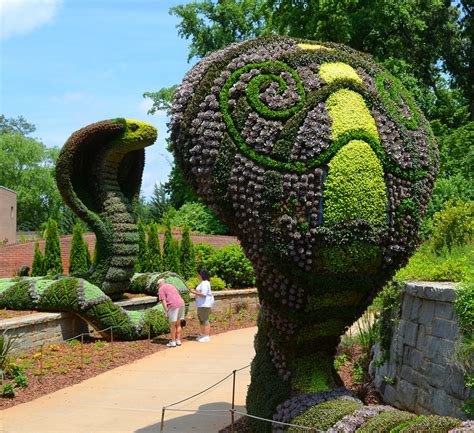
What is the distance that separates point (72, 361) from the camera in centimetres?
995

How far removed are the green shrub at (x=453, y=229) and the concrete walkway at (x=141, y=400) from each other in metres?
Answer: 3.61

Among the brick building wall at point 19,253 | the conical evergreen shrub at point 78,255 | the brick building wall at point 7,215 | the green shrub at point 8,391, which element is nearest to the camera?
the green shrub at point 8,391

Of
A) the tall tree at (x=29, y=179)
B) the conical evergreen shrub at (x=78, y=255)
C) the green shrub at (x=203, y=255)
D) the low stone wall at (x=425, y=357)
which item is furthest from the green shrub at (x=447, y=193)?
the tall tree at (x=29, y=179)

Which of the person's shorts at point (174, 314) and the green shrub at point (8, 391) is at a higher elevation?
the person's shorts at point (174, 314)

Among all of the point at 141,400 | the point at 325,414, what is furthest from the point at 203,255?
the point at 325,414

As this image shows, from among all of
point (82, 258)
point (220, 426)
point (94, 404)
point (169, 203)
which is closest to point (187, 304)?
point (82, 258)

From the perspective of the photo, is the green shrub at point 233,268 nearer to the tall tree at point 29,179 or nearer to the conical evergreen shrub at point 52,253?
the conical evergreen shrub at point 52,253

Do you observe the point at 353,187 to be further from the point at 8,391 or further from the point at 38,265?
the point at 38,265

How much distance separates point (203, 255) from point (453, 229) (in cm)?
1030

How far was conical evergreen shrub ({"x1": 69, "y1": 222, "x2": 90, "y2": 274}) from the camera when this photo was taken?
17.5 meters

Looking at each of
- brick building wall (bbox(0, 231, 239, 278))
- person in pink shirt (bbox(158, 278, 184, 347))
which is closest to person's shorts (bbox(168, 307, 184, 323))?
person in pink shirt (bbox(158, 278, 184, 347))

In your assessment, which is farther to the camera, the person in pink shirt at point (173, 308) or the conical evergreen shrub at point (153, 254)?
the conical evergreen shrub at point (153, 254)

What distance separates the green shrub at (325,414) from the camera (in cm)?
503

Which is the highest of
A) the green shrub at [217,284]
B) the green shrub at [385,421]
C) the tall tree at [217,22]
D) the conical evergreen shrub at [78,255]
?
the tall tree at [217,22]
